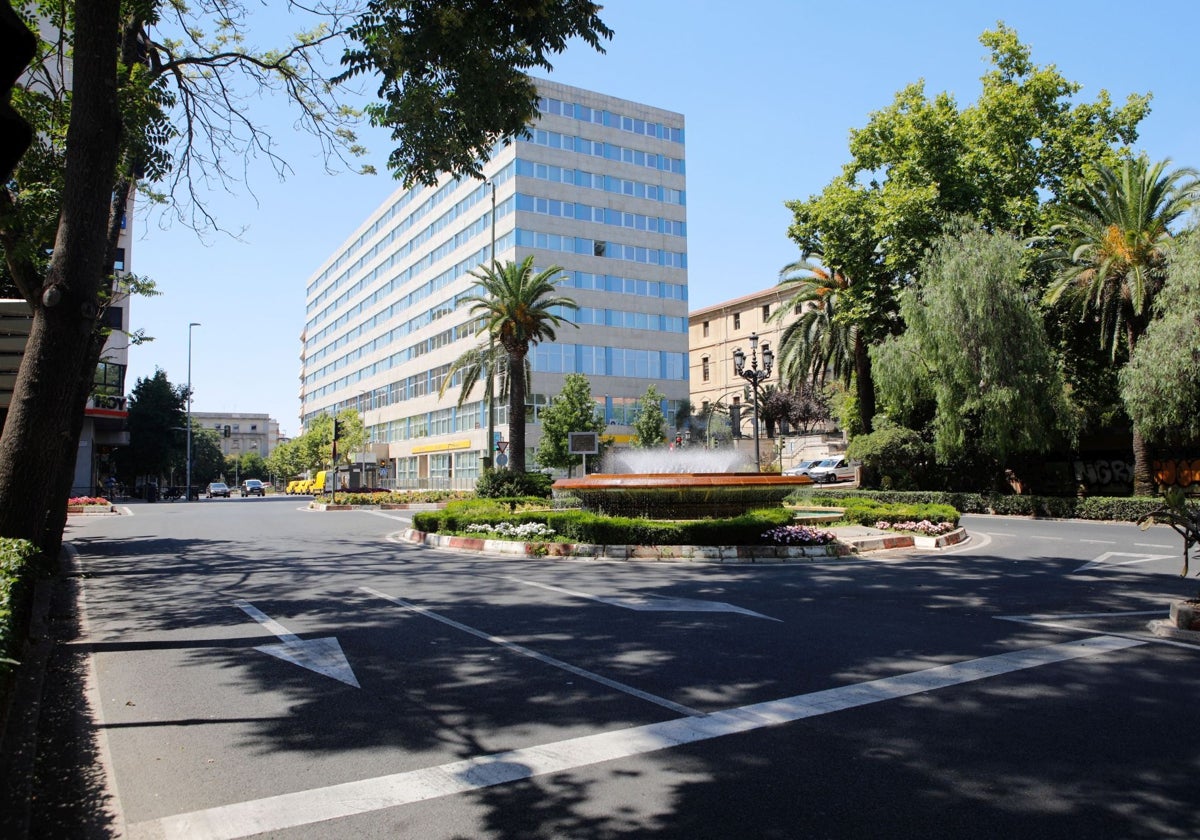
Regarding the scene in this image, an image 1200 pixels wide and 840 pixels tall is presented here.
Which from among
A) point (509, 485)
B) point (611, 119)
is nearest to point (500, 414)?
point (611, 119)

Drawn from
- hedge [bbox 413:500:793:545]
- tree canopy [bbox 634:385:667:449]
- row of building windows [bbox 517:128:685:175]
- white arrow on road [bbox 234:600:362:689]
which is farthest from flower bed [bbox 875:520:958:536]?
row of building windows [bbox 517:128:685:175]

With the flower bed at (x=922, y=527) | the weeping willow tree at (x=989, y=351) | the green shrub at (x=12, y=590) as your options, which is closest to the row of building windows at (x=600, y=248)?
the weeping willow tree at (x=989, y=351)

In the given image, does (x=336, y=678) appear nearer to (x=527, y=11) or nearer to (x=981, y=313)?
(x=527, y=11)

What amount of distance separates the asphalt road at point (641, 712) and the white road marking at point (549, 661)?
3 centimetres

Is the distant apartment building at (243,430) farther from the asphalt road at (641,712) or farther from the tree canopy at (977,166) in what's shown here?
the asphalt road at (641,712)

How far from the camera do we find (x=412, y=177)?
29.0ft

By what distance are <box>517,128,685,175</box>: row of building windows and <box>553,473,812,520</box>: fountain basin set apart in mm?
39573

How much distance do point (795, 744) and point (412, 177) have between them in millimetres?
7112

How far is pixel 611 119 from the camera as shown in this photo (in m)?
57.0

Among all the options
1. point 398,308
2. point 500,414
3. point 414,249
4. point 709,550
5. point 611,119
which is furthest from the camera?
point 398,308

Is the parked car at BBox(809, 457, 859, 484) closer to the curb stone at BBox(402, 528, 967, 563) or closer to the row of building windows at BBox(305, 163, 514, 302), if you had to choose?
the row of building windows at BBox(305, 163, 514, 302)

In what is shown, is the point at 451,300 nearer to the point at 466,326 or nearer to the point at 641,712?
the point at 466,326

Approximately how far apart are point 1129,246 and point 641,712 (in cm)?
2920

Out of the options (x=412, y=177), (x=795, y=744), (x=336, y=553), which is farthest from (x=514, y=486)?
(x=795, y=744)
